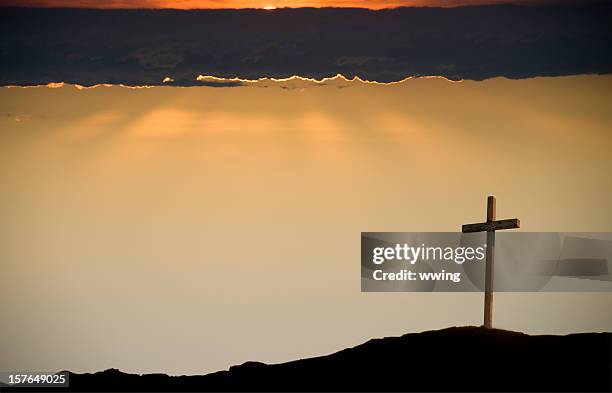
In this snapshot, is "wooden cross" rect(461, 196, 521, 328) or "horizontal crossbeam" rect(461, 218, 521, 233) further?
"wooden cross" rect(461, 196, 521, 328)

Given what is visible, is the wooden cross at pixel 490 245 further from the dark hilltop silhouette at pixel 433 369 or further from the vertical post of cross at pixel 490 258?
the dark hilltop silhouette at pixel 433 369

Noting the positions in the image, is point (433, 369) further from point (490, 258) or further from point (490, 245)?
point (490, 245)

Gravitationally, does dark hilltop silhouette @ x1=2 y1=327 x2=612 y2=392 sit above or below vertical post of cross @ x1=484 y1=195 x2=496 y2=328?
below

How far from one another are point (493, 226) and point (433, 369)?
5.15 feet

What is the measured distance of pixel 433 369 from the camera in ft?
45.0

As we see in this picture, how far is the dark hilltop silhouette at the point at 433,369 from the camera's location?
13070 mm

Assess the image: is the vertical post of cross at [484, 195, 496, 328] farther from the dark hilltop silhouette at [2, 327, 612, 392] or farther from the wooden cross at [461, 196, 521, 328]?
the dark hilltop silhouette at [2, 327, 612, 392]

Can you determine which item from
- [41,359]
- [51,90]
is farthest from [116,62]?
[41,359]

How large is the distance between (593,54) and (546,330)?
3.23 metres

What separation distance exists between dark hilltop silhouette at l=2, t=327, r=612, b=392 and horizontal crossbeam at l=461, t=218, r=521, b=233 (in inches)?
42.2

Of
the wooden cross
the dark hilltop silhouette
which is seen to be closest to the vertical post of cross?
the wooden cross

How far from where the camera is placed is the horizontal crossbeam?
13375 millimetres

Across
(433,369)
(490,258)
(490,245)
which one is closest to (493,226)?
(490,245)

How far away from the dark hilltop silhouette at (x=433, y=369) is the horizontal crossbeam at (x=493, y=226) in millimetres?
1071
